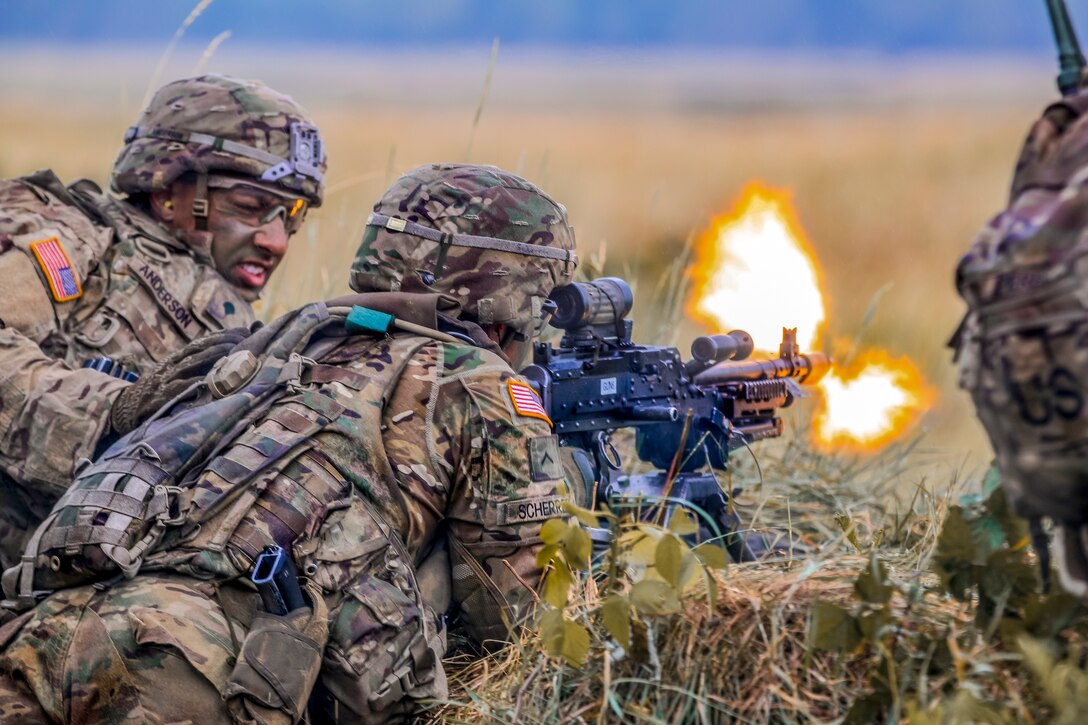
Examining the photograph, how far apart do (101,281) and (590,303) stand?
1914 millimetres

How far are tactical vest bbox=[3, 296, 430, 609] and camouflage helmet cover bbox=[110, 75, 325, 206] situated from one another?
1943 millimetres

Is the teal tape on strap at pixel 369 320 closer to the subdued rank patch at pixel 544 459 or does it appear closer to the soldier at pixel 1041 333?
the subdued rank patch at pixel 544 459

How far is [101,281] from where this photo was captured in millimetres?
5336

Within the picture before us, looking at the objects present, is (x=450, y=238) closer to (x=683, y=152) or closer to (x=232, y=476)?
(x=232, y=476)

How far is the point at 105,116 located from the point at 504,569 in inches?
403

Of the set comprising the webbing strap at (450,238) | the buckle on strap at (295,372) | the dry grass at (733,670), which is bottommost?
the dry grass at (733,670)

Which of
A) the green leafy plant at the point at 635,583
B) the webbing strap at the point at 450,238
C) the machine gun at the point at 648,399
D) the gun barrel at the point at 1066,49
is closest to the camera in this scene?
the gun barrel at the point at 1066,49

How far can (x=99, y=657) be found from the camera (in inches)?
131

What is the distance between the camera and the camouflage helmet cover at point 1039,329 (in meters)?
2.13

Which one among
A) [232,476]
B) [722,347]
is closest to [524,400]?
[232,476]

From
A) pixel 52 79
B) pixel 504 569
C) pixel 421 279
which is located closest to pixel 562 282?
pixel 421 279

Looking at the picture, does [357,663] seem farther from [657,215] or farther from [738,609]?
[657,215]

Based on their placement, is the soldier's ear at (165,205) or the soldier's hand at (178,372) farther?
the soldier's ear at (165,205)

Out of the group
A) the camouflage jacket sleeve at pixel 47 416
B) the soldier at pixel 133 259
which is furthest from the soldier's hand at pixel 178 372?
the camouflage jacket sleeve at pixel 47 416
